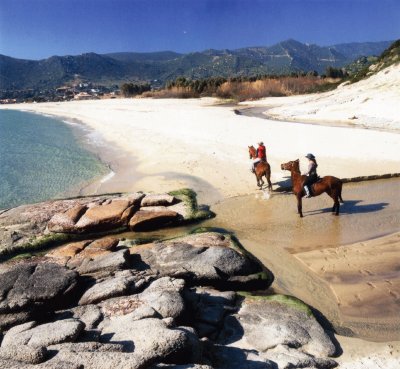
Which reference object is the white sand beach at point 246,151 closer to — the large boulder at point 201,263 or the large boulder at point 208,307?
the large boulder at point 201,263

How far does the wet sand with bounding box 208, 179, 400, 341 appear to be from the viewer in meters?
7.66

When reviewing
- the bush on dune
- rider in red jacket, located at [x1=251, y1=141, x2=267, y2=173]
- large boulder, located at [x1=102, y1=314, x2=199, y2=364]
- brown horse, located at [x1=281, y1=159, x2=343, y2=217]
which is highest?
the bush on dune

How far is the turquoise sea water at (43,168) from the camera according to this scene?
57.9 feet

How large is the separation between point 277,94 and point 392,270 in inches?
2365

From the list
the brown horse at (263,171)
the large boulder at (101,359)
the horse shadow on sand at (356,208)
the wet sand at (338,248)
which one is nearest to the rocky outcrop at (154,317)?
the large boulder at (101,359)

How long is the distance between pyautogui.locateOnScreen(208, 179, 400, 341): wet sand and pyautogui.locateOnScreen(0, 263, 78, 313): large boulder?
4.60 m

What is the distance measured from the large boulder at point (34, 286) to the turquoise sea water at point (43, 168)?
937 cm

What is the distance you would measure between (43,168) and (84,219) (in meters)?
11.7

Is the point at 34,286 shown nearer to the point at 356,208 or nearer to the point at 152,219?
the point at 152,219

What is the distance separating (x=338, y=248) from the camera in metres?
10.3

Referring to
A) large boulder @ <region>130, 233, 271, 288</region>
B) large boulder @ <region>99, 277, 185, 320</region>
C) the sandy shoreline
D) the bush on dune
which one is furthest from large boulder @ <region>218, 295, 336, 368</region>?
the bush on dune

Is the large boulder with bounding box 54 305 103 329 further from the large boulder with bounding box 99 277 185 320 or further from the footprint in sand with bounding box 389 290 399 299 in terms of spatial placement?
the footprint in sand with bounding box 389 290 399 299

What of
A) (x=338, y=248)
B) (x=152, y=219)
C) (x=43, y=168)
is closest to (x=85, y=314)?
(x=152, y=219)

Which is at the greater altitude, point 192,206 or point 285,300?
point 192,206
